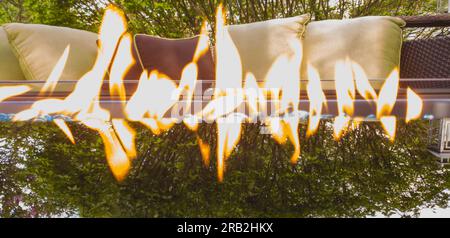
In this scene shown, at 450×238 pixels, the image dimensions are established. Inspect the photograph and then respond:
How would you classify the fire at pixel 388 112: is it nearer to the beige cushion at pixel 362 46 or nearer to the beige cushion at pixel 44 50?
the beige cushion at pixel 362 46

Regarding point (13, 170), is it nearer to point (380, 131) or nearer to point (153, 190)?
point (153, 190)

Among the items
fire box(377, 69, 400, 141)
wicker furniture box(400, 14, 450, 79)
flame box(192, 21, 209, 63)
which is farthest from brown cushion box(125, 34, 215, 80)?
wicker furniture box(400, 14, 450, 79)

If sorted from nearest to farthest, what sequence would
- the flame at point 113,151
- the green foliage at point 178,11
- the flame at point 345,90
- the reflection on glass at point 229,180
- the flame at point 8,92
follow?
the reflection on glass at point 229,180, the flame at point 113,151, the flame at point 345,90, the flame at point 8,92, the green foliage at point 178,11

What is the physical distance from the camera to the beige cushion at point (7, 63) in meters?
2.30

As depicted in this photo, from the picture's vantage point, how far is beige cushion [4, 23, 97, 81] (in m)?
2.25

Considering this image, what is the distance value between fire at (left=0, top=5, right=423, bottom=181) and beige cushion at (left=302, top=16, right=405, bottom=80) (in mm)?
56

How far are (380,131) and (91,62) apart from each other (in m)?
2.06

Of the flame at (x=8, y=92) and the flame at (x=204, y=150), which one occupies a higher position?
the flame at (x=204, y=150)

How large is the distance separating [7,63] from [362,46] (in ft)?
7.14

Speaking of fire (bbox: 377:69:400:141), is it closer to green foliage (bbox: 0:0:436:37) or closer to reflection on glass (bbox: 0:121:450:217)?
reflection on glass (bbox: 0:121:450:217)

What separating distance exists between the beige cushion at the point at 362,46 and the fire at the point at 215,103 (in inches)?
2.2

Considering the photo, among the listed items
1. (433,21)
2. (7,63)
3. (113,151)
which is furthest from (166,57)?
(113,151)

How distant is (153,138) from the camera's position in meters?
0.68

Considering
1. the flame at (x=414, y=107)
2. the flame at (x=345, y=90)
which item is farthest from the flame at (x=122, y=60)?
the flame at (x=414, y=107)
